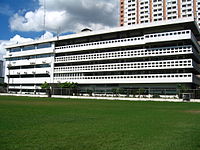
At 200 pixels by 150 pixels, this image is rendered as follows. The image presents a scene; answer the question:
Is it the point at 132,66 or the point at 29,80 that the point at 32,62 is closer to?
the point at 29,80

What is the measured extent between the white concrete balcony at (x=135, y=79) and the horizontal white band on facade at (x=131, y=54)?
5.14 metres

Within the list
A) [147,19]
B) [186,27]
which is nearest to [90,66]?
[186,27]

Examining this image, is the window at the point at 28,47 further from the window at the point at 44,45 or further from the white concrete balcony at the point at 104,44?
the white concrete balcony at the point at 104,44

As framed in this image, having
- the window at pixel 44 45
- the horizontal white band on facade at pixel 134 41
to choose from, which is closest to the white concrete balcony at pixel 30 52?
the window at pixel 44 45

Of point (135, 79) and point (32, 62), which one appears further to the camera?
point (32, 62)

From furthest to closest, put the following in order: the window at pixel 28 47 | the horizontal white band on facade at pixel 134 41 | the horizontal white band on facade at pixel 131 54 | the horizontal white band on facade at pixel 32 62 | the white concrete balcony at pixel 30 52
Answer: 1. the window at pixel 28 47
2. the horizontal white band on facade at pixel 32 62
3. the white concrete balcony at pixel 30 52
4. the horizontal white band on facade at pixel 131 54
5. the horizontal white band on facade at pixel 134 41

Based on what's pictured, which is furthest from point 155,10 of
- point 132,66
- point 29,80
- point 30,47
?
point 29,80

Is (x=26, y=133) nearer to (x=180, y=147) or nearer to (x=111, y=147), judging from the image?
(x=111, y=147)

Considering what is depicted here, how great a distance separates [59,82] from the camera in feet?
236

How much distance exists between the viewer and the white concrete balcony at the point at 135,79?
52044mm

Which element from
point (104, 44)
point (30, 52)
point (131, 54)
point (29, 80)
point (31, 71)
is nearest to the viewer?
point (131, 54)

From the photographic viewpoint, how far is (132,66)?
58.9m

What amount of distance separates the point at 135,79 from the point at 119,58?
753 cm

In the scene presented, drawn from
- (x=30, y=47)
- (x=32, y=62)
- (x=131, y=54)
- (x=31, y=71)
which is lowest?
(x=31, y=71)
